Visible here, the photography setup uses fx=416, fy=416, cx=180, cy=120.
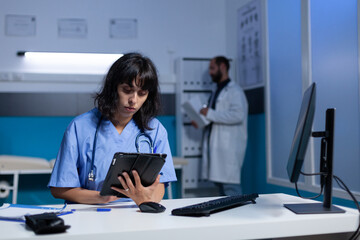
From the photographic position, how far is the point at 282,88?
3.30 m

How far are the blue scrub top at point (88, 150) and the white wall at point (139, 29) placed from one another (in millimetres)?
2669

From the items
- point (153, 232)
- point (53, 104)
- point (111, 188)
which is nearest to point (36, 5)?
point (53, 104)

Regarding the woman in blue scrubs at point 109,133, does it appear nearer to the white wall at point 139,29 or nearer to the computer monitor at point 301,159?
the computer monitor at point 301,159

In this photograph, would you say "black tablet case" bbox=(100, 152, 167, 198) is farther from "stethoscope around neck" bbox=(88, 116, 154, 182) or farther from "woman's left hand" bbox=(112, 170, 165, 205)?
"stethoscope around neck" bbox=(88, 116, 154, 182)

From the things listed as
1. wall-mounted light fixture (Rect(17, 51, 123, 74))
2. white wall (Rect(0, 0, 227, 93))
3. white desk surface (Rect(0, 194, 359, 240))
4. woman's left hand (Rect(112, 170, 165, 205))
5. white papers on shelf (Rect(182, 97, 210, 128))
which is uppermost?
white wall (Rect(0, 0, 227, 93))

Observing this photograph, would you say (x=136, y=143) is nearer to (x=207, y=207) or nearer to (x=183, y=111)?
(x=207, y=207)

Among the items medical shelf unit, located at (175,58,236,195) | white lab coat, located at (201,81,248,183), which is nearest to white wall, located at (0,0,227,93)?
medical shelf unit, located at (175,58,236,195)

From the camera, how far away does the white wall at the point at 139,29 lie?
155 inches

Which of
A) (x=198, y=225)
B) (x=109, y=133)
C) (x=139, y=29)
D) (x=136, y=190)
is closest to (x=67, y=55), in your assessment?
(x=139, y=29)

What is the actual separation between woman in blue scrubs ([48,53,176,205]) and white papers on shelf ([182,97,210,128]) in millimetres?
2007

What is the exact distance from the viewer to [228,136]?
3676 mm

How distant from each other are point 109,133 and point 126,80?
206 mm

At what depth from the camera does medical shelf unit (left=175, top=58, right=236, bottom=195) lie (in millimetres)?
4012

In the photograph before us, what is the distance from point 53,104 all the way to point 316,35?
2408 mm
